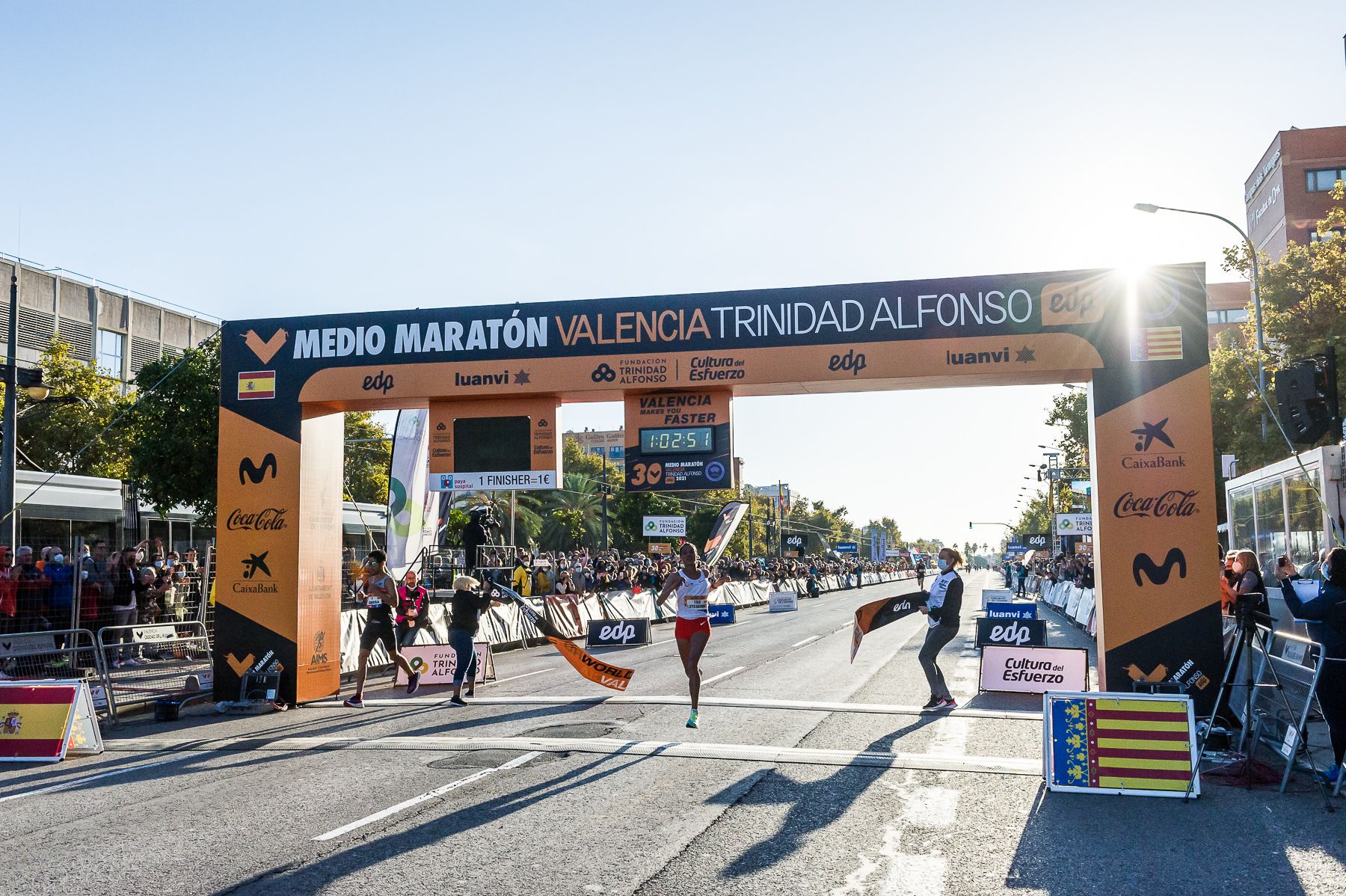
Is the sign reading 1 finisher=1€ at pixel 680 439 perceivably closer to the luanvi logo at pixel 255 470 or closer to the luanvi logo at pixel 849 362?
the luanvi logo at pixel 849 362

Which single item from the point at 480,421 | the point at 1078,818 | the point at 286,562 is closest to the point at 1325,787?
the point at 1078,818

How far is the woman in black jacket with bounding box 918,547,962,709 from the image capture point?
1180 centimetres

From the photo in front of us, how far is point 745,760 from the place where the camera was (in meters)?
8.70

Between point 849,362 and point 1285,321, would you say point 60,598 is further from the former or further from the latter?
point 1285,321

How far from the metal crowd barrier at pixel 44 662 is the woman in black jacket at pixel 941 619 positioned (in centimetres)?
954

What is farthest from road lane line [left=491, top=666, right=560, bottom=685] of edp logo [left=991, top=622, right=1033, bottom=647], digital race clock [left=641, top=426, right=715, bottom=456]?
edp logo [left=991, top=622, right=1033, bottom=647]

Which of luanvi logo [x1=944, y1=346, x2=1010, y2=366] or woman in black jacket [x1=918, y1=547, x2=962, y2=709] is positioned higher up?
luanvi logo [x1=944, y1=346, x2=1010, y2=366]

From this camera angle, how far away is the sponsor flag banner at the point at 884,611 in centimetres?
1302

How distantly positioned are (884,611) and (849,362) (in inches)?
131

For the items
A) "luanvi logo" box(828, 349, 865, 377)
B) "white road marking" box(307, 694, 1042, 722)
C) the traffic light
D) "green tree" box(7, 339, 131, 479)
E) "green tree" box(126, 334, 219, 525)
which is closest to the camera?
"white road marking" box(307, 694, 1042, 722)

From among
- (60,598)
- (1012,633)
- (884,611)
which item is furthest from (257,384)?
(1012,633)

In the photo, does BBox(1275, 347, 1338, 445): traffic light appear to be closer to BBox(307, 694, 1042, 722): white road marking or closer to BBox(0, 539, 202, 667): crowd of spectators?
BBox(307, 694, 1042, 722): white road marking

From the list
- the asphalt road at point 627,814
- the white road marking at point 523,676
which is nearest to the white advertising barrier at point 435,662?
the white road marking at point 523,676

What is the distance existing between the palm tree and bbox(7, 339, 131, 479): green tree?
36079 mm
